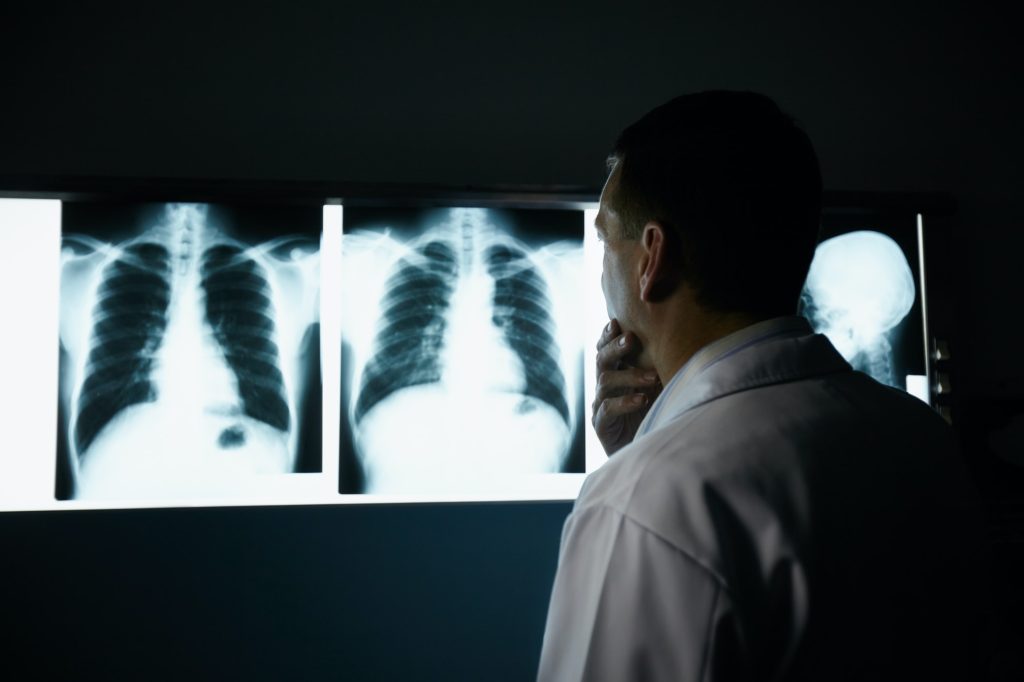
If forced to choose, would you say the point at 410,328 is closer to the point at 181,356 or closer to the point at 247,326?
the point at 247,326

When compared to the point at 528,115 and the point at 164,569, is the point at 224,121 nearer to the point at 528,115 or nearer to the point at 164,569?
the point at 528,115

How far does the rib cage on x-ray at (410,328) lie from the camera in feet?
4.76

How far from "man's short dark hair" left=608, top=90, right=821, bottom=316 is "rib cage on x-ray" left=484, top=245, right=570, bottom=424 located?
867 mm

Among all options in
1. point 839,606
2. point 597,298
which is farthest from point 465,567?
A: point 839,606

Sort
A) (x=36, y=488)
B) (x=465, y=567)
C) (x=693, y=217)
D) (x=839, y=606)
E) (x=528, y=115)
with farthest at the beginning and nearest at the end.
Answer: (x=528, y=115)
(x=465, y=567)
(x=36, y=488)
(x=693, y=217)
(x=839, y=606)

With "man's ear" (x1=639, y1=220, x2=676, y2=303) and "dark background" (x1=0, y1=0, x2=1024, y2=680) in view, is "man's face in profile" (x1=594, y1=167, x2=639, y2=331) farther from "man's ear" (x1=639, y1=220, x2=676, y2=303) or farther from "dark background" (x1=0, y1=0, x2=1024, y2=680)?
"dark background" (x1=0, y1=0, x2=1024, y2=680)

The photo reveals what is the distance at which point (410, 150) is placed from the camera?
1567 mm

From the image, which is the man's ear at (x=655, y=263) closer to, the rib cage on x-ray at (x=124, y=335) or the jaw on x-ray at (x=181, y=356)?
the jaw on x-ray at (x=181, y=356)

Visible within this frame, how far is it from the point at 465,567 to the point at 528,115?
1.05 meters

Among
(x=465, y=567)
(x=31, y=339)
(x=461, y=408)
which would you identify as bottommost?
(x=465, y=567)

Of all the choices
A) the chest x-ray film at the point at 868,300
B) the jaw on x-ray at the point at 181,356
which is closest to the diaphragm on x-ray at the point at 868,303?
the chest x-ray film at the point at 868,300

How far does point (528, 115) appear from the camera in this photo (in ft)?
5.29

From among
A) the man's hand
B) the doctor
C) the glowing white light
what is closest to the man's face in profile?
the doctor

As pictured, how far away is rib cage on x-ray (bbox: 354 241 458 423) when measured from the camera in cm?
145
